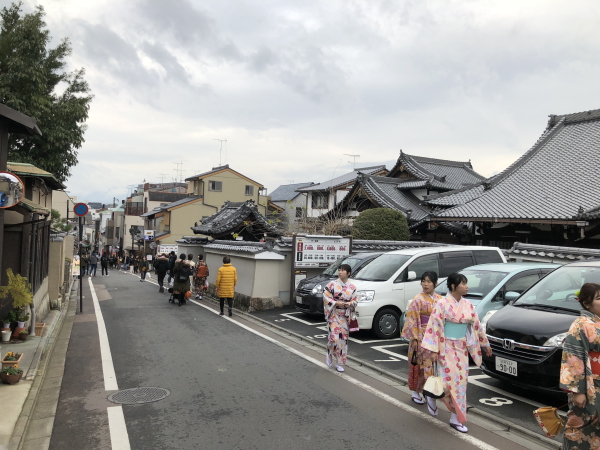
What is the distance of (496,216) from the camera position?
17.7m

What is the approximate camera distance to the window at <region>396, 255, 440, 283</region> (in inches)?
459

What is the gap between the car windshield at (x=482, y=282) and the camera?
31.6 ft

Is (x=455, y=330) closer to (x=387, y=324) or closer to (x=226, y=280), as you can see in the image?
(x=387, y=324)

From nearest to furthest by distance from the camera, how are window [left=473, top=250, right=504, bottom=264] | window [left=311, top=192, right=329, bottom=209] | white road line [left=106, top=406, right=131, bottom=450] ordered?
1. white road line [left=106, top=406, right=131, bottom=450]
2. window [left=473, top=250, right=504, bottom=264]
3. window [left=311, top=192, right=329, bottom=209]

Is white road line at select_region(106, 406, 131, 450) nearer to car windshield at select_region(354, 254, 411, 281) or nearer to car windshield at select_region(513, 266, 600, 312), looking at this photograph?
car windshield at select_region(513, 266, 600, 312)

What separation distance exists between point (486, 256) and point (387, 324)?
3.40m

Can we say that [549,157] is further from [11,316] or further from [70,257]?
[70,257]

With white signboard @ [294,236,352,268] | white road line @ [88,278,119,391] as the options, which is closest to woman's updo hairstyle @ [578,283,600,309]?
white road line @ [88,278,119,391]

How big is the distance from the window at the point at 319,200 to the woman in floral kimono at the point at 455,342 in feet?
120

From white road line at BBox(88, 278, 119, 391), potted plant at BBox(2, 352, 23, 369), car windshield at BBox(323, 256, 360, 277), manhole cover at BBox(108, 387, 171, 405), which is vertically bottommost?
white road line at BBox(88, 278, 119, 391)

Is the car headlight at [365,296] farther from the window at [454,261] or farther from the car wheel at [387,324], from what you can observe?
the window at [454,261]

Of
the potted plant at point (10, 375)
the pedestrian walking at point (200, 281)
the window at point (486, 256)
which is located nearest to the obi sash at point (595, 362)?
the potted plant at point (10, 375)

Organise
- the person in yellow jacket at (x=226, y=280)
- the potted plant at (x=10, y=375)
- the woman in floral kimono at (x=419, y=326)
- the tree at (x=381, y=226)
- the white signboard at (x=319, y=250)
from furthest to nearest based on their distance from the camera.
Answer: the tree at (x=381, y=226), the white signboard at (x=319, y=250), the person in yellow jacket at (x=226, y=280), the potted plant at (x=10, y=375), the woman in floral kimono at (x=419, y=326)

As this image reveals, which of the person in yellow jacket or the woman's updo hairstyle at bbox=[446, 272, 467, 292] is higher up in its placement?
the woman's updo hairstyle at bbox=[446, 272, 467, 292]
